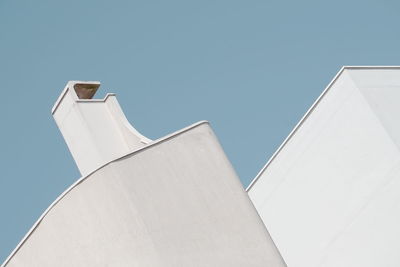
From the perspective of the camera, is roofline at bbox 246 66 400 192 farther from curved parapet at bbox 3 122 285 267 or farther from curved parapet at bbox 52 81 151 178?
curved parapet at bbox 3 122 285 267

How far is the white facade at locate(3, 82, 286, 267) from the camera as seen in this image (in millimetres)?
10383

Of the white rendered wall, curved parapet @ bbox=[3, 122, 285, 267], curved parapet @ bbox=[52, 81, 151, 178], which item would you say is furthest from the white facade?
the white rendered wall

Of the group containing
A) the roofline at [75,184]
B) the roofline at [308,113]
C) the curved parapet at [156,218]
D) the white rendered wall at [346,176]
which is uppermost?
the roofline at [308,113]

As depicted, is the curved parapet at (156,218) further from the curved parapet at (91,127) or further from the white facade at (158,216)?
the curved parapet at (91,127)

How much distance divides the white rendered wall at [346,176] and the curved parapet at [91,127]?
7.19 meters

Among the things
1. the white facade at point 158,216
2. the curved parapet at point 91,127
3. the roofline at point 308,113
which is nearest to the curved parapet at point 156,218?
the white facade at point 158,216

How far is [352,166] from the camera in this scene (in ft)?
63.9

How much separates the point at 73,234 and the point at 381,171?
9.74 metres

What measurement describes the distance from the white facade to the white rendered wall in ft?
26.9

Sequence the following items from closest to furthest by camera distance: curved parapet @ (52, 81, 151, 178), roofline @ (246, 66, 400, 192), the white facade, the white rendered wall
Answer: the white facade, curved parapet @ (52, 81, 151, 178), the white rendered wall, roofline @ (246, 66, 400, 192)

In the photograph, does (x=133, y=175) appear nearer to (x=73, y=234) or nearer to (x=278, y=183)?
(x=73, y=234)

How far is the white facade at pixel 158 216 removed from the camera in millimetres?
10383

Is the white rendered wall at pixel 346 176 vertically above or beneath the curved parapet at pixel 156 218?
above

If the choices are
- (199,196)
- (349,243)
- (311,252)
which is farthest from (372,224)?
(199,196)
